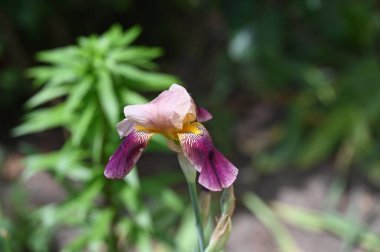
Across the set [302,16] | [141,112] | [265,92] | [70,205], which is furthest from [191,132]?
[265,92]

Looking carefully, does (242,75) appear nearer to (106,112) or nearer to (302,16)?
(302,16)

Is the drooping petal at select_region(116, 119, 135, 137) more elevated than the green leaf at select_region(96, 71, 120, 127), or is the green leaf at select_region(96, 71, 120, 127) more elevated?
the drooping petal at select_region(116, 119, 135, 137)

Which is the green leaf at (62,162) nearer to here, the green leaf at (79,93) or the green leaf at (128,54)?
the green leaf at (79,93)

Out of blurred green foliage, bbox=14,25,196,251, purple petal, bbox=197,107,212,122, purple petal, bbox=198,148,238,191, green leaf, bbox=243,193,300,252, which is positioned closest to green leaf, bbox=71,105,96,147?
blurred green foliage, bbox=14,25,196,251

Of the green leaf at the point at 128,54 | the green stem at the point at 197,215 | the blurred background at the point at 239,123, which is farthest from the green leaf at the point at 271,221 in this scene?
the green stem at the point at 197,215

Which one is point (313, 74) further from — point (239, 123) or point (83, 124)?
point (83, 124)

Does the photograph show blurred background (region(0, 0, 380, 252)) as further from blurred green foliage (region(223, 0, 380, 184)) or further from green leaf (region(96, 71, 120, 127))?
green leaf (region(96, 71, 120, 127))
